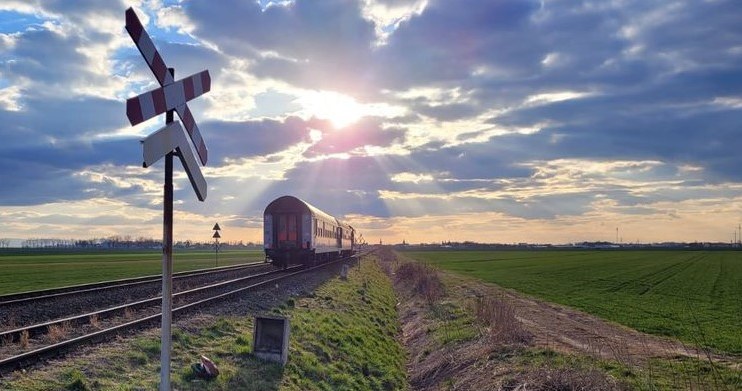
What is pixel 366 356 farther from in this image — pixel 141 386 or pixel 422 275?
pixel 422 275

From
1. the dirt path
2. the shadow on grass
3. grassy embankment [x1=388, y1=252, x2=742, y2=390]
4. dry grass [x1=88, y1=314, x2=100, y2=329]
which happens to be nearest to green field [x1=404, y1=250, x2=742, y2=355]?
the dirt path

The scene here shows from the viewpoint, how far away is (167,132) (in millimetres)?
4375

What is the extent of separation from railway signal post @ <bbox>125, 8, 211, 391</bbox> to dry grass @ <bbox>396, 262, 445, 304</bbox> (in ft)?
66.5

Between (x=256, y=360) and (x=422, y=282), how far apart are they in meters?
20.2

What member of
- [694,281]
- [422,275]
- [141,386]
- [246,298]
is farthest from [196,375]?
[694,281]

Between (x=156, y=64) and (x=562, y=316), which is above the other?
(x=156, y=64)

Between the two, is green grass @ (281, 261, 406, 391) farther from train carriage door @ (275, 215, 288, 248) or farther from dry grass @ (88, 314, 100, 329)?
train carriage door @ (275, 215, 288, 248)

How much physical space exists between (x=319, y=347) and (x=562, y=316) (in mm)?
13108

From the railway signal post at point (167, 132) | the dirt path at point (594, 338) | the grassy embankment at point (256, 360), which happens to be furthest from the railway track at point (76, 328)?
the dirt path at point (594, 338)

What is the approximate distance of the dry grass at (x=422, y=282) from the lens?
85.9ft

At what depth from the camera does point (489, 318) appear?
16.9 metres

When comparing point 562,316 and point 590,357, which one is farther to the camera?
point 562,316

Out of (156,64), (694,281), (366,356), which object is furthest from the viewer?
(694,281)

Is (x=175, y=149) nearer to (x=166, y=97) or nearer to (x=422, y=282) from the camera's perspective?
(x=166, y=97)
